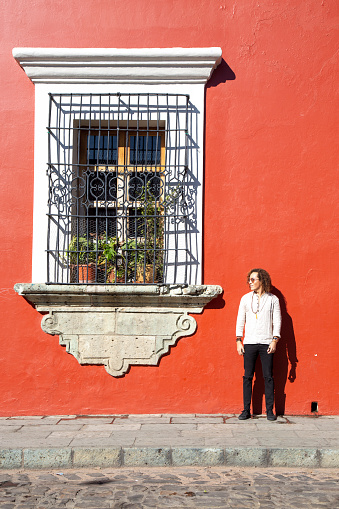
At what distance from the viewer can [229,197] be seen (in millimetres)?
6141

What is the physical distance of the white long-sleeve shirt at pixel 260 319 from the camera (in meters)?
5.80

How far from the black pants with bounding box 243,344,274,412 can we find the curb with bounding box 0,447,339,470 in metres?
1.06

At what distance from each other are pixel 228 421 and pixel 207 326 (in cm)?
99

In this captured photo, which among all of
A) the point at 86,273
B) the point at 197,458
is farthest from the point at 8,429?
the point at 197,458

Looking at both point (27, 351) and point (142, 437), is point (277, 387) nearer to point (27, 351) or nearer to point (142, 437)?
point (142, 437)

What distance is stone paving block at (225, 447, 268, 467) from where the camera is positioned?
4.70 m

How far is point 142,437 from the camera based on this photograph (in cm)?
507

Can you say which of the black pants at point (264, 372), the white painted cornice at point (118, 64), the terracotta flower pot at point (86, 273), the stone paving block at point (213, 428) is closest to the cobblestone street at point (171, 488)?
the stone paving block at point (213, 428)

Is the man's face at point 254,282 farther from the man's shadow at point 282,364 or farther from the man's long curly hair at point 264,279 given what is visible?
the man's shadow at point 282,364

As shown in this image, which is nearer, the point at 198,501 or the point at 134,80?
the point at 198,501

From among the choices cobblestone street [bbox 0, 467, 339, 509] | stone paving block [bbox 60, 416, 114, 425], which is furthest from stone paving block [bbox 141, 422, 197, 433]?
cobblestone street [bbox 0, 467, 339, 509]

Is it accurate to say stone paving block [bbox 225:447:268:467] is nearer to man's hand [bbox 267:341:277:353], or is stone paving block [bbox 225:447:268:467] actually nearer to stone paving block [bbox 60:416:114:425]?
man's hand [bbox 267:341:277:353]

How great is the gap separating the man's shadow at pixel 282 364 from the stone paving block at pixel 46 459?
217cm

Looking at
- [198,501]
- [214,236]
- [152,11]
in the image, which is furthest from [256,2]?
[198,501]
